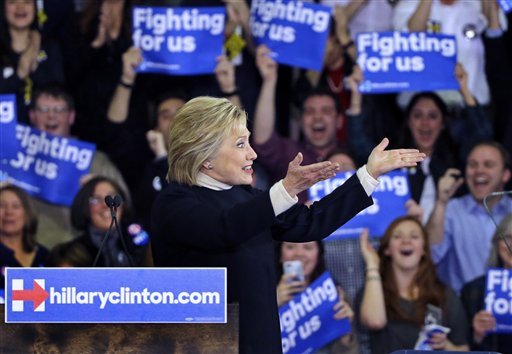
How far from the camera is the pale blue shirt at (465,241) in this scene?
757cm

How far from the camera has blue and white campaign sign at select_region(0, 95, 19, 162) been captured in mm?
7629

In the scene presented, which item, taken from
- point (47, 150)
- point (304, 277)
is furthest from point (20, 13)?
point (304, 277)

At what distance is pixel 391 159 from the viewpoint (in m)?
4.02

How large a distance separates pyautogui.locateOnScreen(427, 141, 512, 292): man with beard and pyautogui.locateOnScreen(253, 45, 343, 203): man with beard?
2.51ft

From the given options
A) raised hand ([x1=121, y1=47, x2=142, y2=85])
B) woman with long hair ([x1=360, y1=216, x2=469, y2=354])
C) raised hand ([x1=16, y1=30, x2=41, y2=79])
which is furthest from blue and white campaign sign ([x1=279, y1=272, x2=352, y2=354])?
raised hand ([x1=16, y1=30, x2=41, y2=79])

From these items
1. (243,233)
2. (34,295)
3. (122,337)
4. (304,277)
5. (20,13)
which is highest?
(20,13)

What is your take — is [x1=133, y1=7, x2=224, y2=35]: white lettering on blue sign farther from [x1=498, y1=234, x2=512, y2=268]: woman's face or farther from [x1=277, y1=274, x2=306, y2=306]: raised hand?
[x1=498, y1=234, x2=512, y2=268]: woman's face

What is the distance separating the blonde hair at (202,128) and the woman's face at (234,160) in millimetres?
19

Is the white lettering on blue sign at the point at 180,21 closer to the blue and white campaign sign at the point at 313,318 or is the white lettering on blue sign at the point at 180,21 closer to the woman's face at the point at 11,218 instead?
the woman's face at the point at 11,218

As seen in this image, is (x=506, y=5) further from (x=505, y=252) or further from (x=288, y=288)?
(x=288, y=288)

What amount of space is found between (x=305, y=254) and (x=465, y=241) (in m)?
0.98

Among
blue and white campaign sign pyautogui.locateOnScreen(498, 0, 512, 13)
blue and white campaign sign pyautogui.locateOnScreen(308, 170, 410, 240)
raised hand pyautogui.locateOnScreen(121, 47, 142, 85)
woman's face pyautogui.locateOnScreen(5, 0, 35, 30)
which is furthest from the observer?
woman's face pyautogui.locateOnScreen(5, 0, 35, 30)

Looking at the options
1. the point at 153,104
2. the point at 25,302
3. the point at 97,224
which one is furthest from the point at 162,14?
the point at 25,302

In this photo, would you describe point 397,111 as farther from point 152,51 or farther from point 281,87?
point 152,51
